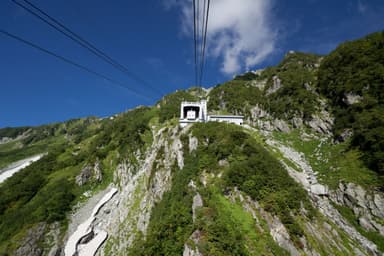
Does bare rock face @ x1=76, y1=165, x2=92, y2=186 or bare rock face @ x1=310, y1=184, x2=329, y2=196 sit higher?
bare rock face @ x1=310, y1=184, x2=329, y2=196

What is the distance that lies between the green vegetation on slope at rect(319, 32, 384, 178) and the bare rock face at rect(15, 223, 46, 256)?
4871 centimetres

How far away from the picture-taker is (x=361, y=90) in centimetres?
3216

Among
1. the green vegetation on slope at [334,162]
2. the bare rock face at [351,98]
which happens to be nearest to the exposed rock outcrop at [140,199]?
the green vegetation on slope at [334,162]

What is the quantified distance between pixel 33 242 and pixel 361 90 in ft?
201

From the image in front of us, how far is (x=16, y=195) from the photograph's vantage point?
150ft

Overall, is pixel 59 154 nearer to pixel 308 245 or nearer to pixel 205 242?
pixel 205 242

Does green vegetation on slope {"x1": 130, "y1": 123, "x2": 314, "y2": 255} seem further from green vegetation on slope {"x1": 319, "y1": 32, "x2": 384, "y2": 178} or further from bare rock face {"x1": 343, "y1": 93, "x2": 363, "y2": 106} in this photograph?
bare rock face {"x1": 343, "y1": 93, "x2": 363, "y2": 106}

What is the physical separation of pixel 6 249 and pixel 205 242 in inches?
1439

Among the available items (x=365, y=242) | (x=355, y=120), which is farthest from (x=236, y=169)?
(x=355, y=120)

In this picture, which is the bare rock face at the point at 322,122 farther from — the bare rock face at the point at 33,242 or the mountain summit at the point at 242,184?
the bare rock face at the point at 33,242

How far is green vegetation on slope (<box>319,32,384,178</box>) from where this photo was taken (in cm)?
2244

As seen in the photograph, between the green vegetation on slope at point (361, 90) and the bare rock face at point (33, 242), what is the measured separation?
160ft

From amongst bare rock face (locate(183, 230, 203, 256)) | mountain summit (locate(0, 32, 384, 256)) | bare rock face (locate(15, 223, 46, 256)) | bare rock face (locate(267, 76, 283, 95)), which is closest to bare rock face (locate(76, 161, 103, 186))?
mountain summit (locate(0, 32, 384, 256))

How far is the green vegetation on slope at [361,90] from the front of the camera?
22.4 meters
